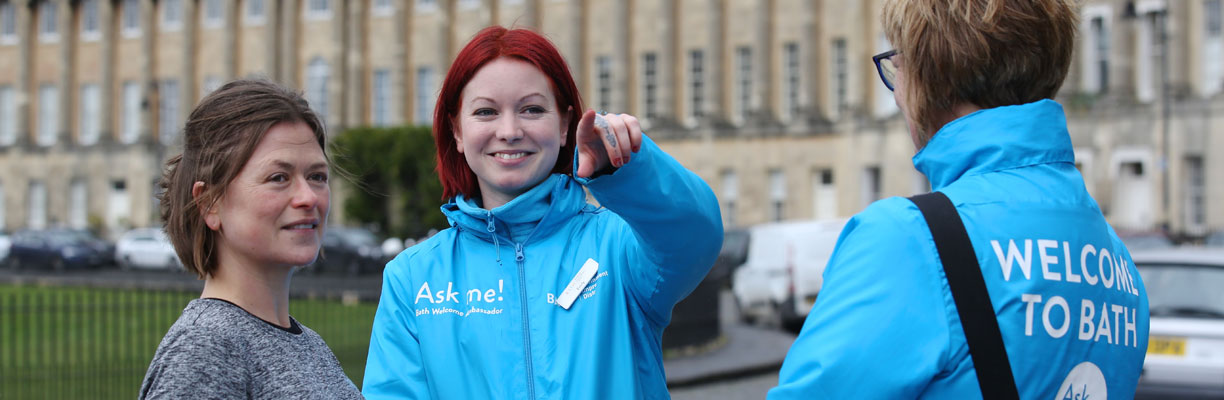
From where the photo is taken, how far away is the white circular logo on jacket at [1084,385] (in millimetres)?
2121

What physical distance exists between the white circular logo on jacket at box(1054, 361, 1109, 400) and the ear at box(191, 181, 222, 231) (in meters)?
1.75

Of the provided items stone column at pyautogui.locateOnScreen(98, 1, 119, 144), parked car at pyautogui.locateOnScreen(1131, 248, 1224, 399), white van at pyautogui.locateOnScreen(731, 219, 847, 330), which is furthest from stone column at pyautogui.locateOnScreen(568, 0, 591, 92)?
parked car at pyautogui.locateOnScreen(1131, 248, 1224, 399)

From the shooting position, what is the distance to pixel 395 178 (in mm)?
46594

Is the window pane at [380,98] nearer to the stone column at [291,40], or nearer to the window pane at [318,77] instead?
the window pane at [318,77]

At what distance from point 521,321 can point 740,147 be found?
1611 inches

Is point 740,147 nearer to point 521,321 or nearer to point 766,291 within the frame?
point 766,291

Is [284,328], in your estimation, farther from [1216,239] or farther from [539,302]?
[1216,239]

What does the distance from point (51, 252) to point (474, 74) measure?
142ft

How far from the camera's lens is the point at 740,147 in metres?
43.5

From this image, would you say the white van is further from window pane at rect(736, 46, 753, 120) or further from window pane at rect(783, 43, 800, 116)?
window pane at rect(736, 46, 753, 120)

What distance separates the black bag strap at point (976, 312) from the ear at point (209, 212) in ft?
4.96

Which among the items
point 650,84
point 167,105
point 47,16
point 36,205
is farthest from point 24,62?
point 650,84

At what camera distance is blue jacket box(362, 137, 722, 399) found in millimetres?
2846

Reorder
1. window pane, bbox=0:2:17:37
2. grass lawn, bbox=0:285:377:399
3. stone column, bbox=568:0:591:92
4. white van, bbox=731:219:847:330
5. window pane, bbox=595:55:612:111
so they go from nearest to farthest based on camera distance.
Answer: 1. grass lawn, bbox=0:285:377:399
2. white van, bbox=731:219:847:330
3. stone column, bbox=568:0:591:92
4. window pane, bbox=595:55:612:111
5. window pane, bbox=0:2:17:37
